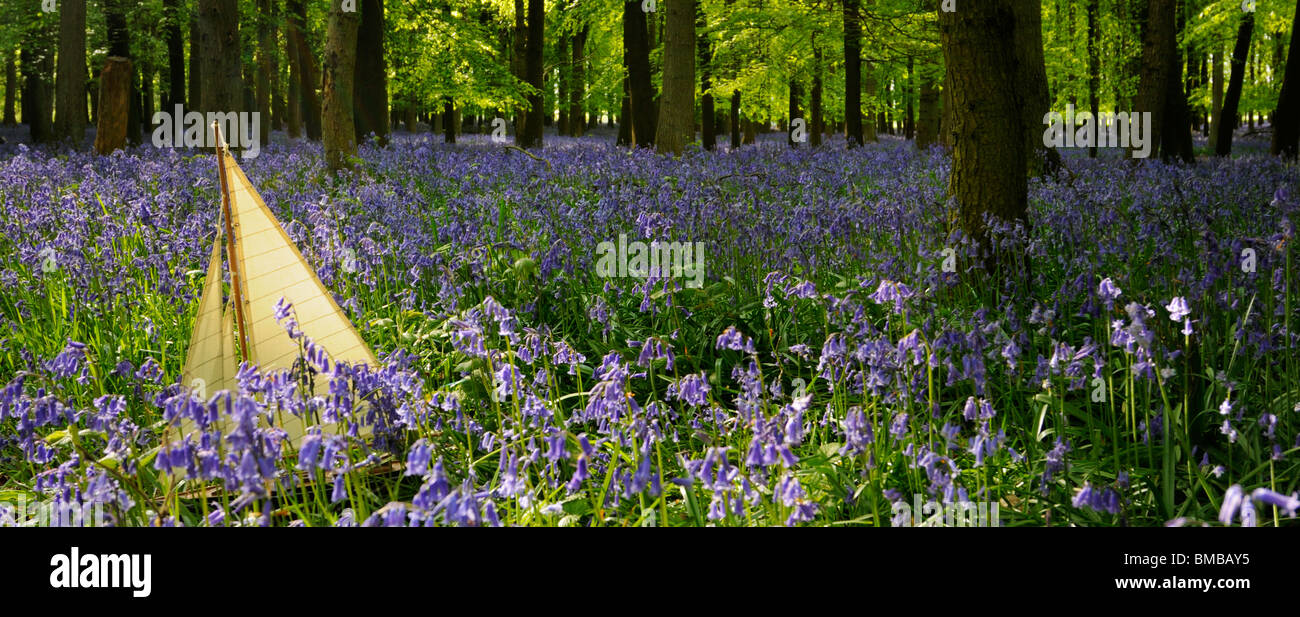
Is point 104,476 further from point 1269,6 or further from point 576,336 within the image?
point 1269,6

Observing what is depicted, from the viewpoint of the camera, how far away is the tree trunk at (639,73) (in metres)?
17.5

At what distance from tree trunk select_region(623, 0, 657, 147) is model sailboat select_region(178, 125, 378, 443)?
14.3 metres

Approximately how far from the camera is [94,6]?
27156 mm

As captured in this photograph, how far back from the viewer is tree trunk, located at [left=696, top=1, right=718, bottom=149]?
68.6 ft

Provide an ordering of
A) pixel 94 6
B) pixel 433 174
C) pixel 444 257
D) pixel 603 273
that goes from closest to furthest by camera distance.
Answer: pixel 444 257
pixel 603 273
pixel 433 174
pixel 94 6

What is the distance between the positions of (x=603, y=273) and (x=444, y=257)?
98 centimetres

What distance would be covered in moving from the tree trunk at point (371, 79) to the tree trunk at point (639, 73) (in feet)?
15.2

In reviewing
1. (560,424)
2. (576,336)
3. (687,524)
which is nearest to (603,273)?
(576,336)

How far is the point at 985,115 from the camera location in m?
5.38

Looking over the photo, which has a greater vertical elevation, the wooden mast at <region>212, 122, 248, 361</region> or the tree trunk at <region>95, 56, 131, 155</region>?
the tree trunk at <region>95, 56, 131, 155</region>

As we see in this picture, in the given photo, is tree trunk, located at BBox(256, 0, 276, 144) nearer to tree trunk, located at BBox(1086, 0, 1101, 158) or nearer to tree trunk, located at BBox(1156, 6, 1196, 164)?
tree trunk, located at BBox(1156, 6, 1196, 164)

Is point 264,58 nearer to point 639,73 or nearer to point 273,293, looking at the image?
point 639,73

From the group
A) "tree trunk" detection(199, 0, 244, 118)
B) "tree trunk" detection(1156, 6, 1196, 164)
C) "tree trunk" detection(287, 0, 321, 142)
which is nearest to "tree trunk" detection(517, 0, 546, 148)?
"tree trunk" detection(287, 0, 321, 142)

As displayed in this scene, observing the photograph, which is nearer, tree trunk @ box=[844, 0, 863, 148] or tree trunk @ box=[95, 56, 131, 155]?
tree trunk @ box=[95, 56, 131, 155]
